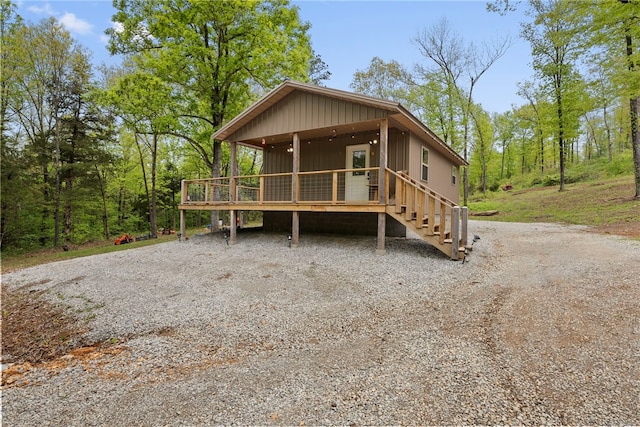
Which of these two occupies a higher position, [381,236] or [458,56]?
[458,56]

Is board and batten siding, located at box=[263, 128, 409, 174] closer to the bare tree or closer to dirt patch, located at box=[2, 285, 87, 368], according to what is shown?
dirt patch, located at box=[2, 285, 87, 368]

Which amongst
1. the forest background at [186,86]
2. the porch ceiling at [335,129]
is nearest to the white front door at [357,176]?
the porch ceiling at [335,129]

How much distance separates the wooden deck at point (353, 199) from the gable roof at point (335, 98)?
1.50 meters

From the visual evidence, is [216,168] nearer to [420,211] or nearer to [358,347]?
[420,211]

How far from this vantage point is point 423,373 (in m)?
3.01

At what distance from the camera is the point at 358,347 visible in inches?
143

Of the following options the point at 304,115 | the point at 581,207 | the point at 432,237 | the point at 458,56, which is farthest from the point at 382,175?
the point at 458,56

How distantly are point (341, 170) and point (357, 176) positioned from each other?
1.74 metres

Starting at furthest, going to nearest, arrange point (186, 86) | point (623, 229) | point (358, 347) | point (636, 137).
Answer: point (186, 86), point (636, 137), point (623, 229), point (358, 347)

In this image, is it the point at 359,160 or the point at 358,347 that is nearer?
the point at 358,347

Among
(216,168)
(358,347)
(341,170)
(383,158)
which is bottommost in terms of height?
(358,347)

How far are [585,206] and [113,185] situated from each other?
2861 centimetres

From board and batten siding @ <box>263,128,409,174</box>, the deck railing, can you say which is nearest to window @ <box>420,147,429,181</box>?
board and batten siding @ <box>263,128,409,174</box>

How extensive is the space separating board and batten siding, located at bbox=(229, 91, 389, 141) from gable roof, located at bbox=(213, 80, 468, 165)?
2.9 inches
